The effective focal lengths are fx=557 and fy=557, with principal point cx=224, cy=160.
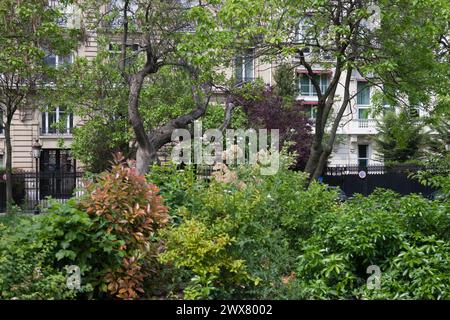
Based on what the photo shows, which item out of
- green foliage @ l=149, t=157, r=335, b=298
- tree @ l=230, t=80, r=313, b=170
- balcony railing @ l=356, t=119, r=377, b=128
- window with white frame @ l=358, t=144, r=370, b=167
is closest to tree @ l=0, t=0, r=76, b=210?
green foliage @ l=149, t=157, r=335, b=298

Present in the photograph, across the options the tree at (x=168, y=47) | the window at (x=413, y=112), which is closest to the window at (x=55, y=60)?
the tree at (x=168, y=47)

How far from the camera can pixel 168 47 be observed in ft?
46.9

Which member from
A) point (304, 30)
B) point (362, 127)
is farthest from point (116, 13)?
point (362, 127)

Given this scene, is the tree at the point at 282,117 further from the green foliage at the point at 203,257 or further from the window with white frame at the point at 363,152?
the green foliage at the point at 203,257

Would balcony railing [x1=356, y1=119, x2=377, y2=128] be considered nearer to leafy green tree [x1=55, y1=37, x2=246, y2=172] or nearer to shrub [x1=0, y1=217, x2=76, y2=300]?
leafy green tree [x1=55, y1=37, x2=246, y2=172]

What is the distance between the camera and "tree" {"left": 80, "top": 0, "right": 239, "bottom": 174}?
12.7m

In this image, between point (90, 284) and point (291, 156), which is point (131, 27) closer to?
point (291, 156)

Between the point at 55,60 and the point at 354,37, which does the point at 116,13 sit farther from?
the point at 55,60

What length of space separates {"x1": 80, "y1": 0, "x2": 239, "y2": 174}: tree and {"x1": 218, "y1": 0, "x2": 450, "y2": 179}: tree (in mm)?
A: 779

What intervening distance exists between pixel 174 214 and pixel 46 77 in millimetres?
13048

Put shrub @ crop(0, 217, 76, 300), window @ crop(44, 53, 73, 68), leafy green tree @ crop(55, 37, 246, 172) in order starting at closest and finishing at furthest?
1. shrub @ crop(0, 217, 76, 300)
2. leafy green tree @ crop(55, 37, 246, 172)
3. window @ crop(44, 53, 73, 68)

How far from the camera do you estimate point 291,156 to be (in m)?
11.0

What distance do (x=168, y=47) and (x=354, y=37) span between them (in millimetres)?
4690

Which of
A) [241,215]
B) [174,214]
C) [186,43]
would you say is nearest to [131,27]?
[186,43]
